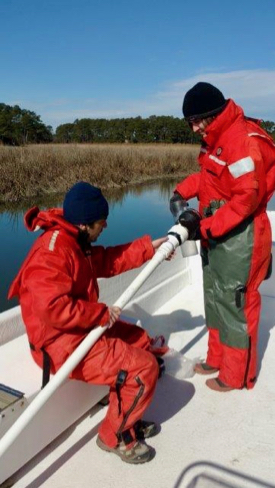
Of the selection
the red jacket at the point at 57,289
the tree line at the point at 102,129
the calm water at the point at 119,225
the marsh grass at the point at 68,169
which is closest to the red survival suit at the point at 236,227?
the red jacket at the point at 57,289

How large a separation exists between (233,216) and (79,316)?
801mm

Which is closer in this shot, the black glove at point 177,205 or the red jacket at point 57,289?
the red jacket at point 57,289

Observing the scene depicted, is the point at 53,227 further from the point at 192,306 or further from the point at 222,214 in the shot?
the point at 192,306

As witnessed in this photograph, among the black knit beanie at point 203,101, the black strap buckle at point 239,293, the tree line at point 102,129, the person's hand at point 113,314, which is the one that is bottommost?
the black strap buckle at point 239,293

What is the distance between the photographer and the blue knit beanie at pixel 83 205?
5.94ft

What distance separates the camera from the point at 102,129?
175ft

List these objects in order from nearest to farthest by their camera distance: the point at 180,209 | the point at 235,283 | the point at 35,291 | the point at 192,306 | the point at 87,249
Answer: the point at 35,291, the point at 87,249, the point at 235,283, the point at 180,209, the point at 192,306

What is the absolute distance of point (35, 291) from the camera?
164 cm

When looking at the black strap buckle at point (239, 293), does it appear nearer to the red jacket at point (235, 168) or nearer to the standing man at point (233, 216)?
the standing man at point (233, 216)

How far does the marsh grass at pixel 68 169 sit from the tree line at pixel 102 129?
88.3ft

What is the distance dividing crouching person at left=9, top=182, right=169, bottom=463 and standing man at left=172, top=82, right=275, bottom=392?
0.57 meters

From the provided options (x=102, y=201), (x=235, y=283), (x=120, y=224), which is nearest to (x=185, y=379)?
(x=235, y=283)

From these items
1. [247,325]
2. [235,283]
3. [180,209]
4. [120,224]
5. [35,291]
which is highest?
[180,209]

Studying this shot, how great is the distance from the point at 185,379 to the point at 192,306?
986mm
